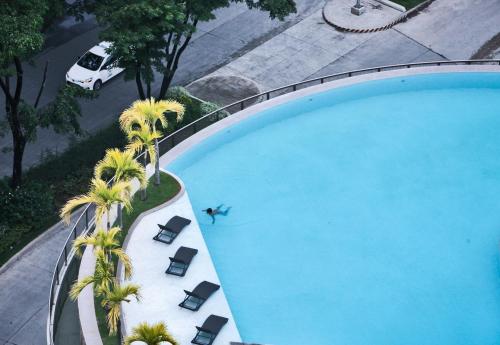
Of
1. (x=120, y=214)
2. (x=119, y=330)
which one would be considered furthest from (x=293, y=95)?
(x=119, y=330)

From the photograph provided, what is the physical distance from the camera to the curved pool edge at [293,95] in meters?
36.6

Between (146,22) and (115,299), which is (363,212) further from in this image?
(146,22)

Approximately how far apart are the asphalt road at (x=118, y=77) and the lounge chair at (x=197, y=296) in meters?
17.7

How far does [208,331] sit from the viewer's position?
1109 inches

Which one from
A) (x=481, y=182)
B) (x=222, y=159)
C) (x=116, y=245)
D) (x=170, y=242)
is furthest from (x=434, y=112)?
(x=116, y=245)

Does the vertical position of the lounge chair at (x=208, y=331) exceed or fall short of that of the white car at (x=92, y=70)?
it exceeds it

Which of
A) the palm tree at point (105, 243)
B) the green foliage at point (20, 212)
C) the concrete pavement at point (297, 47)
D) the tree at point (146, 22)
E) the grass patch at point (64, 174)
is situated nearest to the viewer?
the palm tree at point (105, 243)

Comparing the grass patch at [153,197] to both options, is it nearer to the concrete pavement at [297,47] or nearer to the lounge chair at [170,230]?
the lounge chair at [170,230]

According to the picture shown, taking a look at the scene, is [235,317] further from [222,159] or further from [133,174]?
[222,159]

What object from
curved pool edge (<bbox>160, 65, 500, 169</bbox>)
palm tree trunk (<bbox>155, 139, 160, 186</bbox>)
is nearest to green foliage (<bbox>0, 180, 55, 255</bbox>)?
curved pool edge (<bbox>160, 65, 500, 169</bbox>)

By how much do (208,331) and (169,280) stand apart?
3.04 metres

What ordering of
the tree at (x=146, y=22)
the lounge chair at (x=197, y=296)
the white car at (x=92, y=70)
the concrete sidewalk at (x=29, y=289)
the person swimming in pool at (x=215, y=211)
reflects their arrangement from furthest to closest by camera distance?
the white car at (x=92, y=70)
the tree at (x=146, y=22)
the concrete sidewalk at (x=29, y=289)
the person swimming in pool at (x=215, y=211)
the lounge chair at (x=197, y=296)

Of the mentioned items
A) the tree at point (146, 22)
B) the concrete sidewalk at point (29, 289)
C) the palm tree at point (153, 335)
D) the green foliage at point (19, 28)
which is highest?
the green foliage at point (19, 28)

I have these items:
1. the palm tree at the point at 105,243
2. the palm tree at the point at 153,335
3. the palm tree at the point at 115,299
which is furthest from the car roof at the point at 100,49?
the palm tree at the point at 153,335
